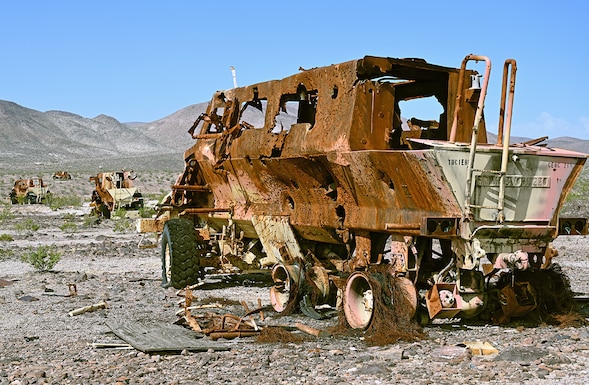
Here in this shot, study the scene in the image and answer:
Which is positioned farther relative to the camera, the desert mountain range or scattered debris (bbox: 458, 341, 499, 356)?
the desert mountain range

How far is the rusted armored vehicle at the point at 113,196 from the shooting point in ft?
110

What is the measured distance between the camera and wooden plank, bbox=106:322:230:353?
7941 millimetres

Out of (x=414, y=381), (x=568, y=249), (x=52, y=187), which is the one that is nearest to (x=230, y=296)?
(x=414, y=381)

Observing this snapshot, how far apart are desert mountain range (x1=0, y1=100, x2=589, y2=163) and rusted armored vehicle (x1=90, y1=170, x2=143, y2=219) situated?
230 ft

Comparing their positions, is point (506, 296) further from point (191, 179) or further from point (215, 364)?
point (191, 179)

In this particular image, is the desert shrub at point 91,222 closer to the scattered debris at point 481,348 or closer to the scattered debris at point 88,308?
the scattered debris at point 88,308

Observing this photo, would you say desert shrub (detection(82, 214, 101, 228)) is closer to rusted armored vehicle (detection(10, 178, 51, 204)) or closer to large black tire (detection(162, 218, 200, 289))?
rusted armored vehicle (detection(10, 178, 51, 204))

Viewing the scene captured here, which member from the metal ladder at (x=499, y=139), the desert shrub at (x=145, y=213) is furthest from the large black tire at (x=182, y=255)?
the desert shrub at (x=145, y=213)

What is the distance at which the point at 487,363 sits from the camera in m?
7.05

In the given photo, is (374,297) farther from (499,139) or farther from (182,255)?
(182,255)

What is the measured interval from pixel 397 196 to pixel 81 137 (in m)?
138

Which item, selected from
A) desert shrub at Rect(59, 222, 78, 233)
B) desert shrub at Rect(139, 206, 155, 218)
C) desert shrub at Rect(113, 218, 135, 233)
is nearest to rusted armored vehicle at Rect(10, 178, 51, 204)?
desert shrub at Rect(139, 206, 155, 218)

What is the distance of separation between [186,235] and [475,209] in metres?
5.81

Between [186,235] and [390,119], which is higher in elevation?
[390,119]
